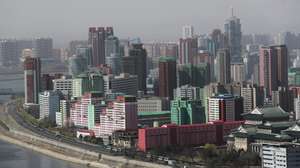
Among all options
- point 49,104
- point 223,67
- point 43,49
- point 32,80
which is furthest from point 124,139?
point 43,49

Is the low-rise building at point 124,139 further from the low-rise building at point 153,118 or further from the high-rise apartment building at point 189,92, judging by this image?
the high-rise apartment building at point 189,92

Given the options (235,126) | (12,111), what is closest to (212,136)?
(235,126)

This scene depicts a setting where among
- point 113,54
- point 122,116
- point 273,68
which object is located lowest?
point 122,116

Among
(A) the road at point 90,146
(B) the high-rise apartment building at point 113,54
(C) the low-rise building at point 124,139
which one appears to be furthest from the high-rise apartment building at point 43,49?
(C) the low-rise building at point 124,139

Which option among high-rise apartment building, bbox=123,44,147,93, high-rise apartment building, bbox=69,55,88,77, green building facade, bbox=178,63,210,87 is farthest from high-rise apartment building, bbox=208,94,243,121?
high-rise apartment building, bbox=69,55,88,77

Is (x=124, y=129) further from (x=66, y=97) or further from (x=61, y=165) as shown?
(x=66, y=97)

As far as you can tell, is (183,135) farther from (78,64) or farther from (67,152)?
(78,64)
